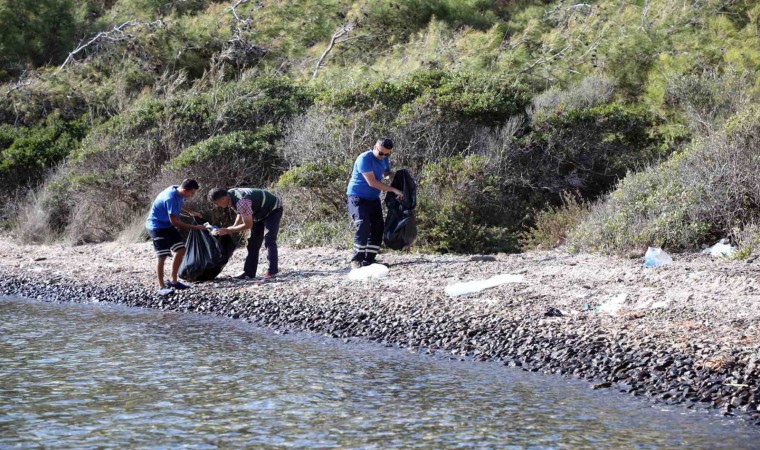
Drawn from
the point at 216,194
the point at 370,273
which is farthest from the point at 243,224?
the point at 370,273

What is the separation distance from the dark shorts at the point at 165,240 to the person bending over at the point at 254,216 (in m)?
0.54

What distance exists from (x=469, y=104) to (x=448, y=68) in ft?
10.7

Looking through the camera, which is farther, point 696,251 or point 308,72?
point 308,72

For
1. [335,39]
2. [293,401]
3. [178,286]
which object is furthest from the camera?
[335,39]

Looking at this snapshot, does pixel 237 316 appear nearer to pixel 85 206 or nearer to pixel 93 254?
pixel 93 254

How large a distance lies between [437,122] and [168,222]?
636 cm

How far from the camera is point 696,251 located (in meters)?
12.1

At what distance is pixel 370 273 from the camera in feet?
37.9

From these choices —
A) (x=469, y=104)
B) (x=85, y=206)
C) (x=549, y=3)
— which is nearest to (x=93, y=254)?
(x=85, y=206)

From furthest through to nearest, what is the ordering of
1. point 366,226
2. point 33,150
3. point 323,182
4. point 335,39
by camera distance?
point 335,39 → point 33,150 → point 323,182 → point 366,226

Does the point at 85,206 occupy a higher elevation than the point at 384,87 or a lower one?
lower

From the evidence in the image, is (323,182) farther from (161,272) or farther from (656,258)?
(656,258)

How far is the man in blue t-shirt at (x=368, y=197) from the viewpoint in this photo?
1109 centimetres

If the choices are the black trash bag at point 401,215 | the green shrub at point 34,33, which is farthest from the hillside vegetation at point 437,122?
the black trash bag at point 401,215
